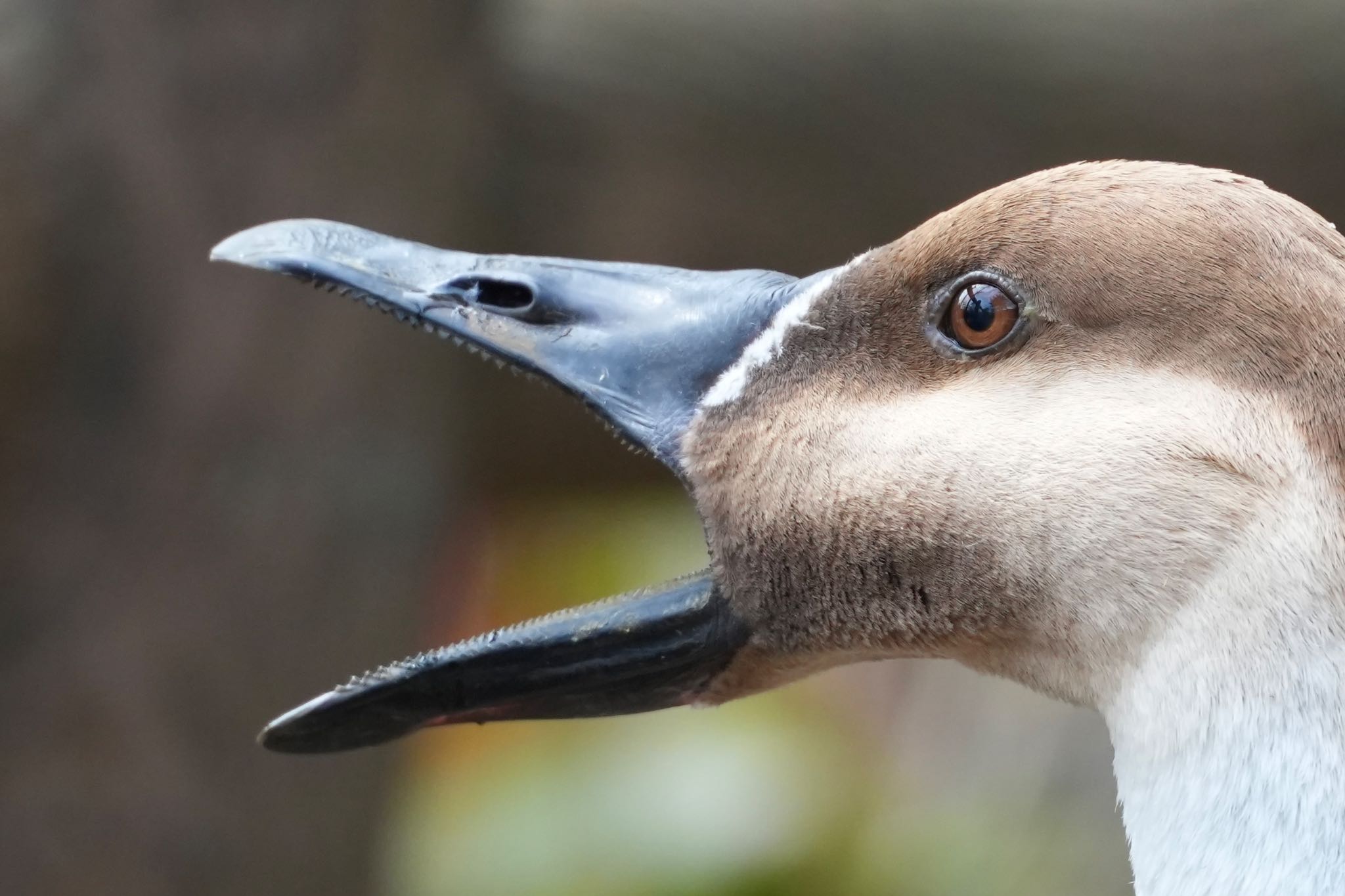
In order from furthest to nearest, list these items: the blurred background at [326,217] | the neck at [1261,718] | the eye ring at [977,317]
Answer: the blurred background at [326,217] → the eye ring at [977,317] → the neck at [1261,718]

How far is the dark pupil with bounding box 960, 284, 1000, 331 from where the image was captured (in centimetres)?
93

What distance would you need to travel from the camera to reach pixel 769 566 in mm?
976

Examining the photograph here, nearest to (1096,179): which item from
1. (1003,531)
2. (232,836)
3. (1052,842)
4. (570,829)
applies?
(1003,531)

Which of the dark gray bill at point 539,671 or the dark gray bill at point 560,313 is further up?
the dark gray bill at point 560,313

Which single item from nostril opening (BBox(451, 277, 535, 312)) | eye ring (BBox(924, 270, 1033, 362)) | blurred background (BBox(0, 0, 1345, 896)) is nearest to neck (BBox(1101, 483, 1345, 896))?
eye ring (BBox(924, 270, 1033, 362))

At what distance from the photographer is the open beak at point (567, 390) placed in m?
0.99

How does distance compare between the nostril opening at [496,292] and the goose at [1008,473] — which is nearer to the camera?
the goose at [1008,473]

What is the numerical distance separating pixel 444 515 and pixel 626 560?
1224 millimetres

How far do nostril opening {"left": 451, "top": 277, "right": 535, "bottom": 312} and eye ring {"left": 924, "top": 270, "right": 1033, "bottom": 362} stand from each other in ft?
0.97

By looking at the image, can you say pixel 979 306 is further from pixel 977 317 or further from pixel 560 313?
pixel 560 313

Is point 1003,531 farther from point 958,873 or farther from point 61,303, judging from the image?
point 958,873

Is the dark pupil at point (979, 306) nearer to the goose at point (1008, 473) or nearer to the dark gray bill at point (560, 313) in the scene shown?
the goose at point (1008, 473)

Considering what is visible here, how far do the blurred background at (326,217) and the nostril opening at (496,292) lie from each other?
814mm

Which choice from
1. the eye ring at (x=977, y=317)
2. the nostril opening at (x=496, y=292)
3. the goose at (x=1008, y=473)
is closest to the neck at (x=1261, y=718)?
the goose at (x=1008, y=473)
